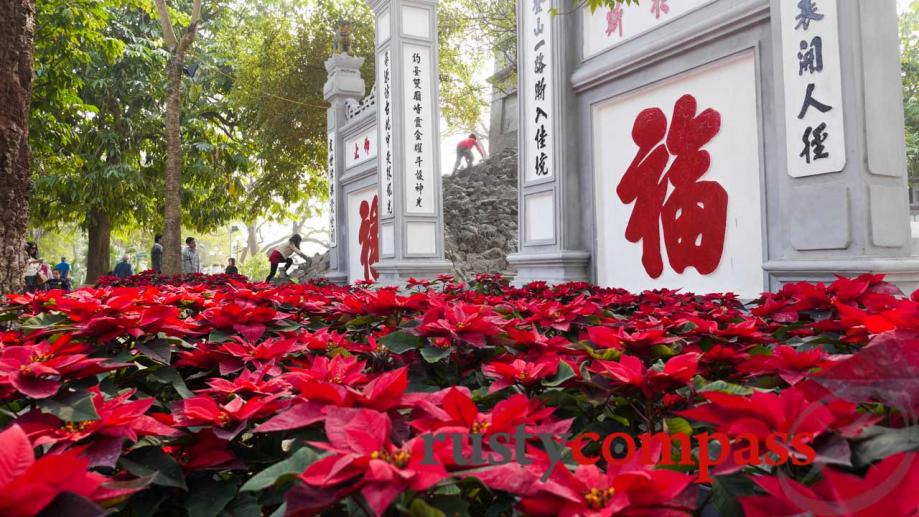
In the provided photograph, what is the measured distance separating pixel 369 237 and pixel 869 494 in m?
8.41

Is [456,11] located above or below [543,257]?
above

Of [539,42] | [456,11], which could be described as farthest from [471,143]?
[539,42]

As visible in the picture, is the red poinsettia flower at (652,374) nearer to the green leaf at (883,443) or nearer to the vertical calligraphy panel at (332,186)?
the green leaf at (883,443)

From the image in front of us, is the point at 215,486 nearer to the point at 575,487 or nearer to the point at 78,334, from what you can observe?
the point at 575,487

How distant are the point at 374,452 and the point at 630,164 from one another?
4.19 m

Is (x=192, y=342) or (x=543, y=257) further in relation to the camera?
(x=543, y=257)

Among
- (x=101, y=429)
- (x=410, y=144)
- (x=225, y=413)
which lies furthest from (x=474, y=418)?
(x=410, y=144)

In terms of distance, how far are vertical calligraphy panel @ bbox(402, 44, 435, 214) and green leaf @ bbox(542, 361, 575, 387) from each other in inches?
257

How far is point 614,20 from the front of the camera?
4.58m

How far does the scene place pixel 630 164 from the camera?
452 centimetres

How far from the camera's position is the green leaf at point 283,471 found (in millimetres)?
652

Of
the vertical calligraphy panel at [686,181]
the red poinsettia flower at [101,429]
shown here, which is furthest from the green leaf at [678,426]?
the vertical calligraphy panel at [686,181]

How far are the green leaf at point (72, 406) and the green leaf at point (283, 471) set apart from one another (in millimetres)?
290

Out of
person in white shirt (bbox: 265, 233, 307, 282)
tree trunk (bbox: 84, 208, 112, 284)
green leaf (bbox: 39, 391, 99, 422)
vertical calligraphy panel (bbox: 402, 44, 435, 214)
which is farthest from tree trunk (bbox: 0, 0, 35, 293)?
tree trunk (bbox: 84, 208, 112, 284)
